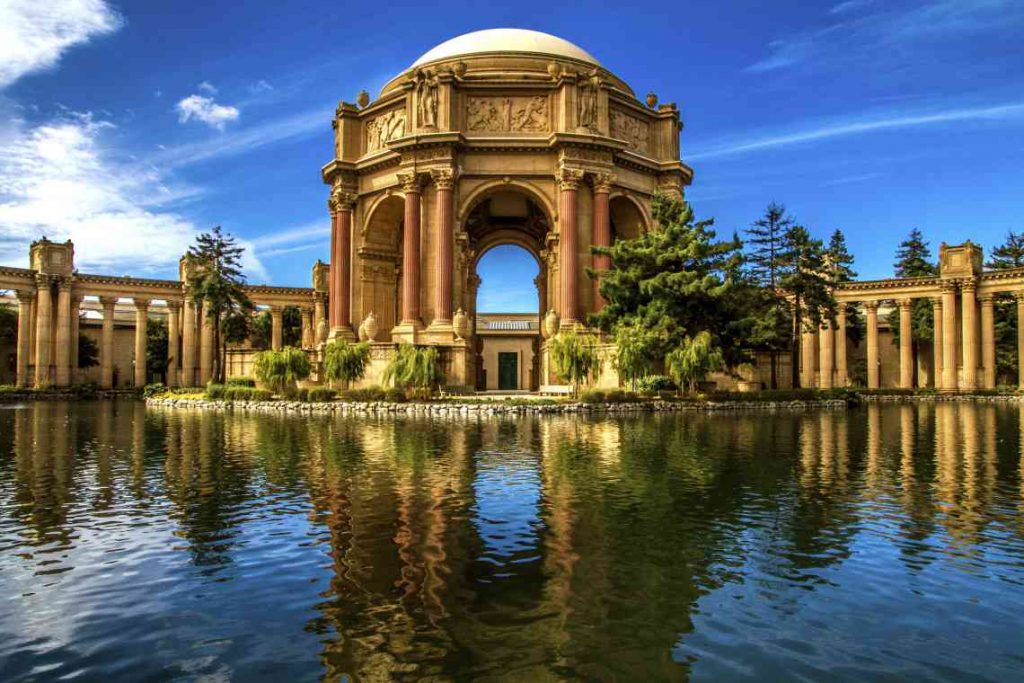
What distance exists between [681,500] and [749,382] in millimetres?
31458

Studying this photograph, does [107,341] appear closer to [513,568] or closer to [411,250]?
[411,250]

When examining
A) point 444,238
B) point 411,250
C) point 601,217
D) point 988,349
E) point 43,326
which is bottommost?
point 988,349

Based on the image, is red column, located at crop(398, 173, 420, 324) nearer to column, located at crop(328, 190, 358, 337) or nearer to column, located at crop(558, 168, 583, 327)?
column, located at crop(328, 190, 358, 337)

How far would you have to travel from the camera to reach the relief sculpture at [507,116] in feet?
146

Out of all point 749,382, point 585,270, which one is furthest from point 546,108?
point 749,382

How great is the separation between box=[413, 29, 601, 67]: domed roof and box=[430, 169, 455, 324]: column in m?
9.68

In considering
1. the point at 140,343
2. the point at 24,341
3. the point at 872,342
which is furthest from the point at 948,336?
the point at 24,341

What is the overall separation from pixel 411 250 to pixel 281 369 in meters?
10.2

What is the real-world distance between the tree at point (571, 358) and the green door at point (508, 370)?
2404 cm

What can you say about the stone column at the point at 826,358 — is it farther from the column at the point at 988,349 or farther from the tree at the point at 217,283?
the tree at the point at 217,283

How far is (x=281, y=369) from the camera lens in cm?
3869

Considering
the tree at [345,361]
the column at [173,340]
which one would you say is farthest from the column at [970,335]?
the column at [173,340]

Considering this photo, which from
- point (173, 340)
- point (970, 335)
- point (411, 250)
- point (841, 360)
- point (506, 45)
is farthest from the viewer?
point (173, 340)

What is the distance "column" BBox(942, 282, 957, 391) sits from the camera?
57312 mm
